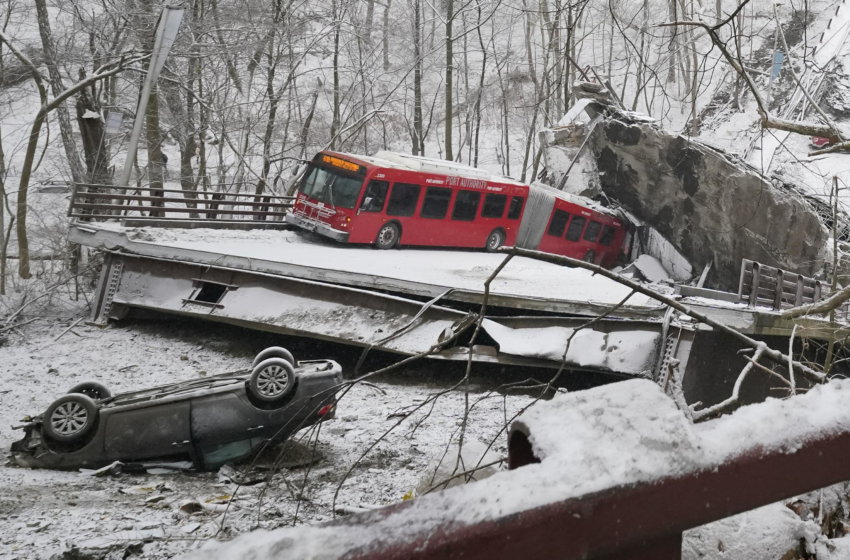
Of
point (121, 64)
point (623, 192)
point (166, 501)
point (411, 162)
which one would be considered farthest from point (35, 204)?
point (166, 501)

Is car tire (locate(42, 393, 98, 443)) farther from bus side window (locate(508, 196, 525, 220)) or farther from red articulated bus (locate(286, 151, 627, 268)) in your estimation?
bus side window (locate(508, 196, 525, 220))

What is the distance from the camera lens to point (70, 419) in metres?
7.21

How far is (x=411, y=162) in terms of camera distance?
60.1 ft

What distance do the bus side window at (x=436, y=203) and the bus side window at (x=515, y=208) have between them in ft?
8.57

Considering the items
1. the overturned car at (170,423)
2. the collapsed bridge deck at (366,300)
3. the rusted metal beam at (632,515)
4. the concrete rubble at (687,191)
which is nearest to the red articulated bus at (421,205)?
the collapsed bridge deck at (366,300)

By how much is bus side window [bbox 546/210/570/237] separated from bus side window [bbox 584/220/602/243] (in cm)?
142

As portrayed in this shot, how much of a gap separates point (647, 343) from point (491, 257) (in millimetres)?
8334

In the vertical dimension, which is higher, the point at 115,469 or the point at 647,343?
the point at 647,343

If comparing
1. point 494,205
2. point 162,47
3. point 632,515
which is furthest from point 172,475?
point 494,205

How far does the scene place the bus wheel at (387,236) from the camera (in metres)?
17.8

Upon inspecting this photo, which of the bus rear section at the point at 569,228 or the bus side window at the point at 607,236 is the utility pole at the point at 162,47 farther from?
the bus side window at the point at 607,236

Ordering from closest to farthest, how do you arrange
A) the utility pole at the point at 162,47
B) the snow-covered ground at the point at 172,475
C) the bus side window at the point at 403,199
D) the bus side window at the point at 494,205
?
1. the snow-covered ground at the point at 172,475
2. the utility pole at the point at 162,47
3. the bus side window at the point at 403,199
4. the bus side window at the point at 494,205

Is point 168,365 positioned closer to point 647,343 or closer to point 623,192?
point 647,343

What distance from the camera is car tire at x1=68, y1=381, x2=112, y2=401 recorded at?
7.65 metres
